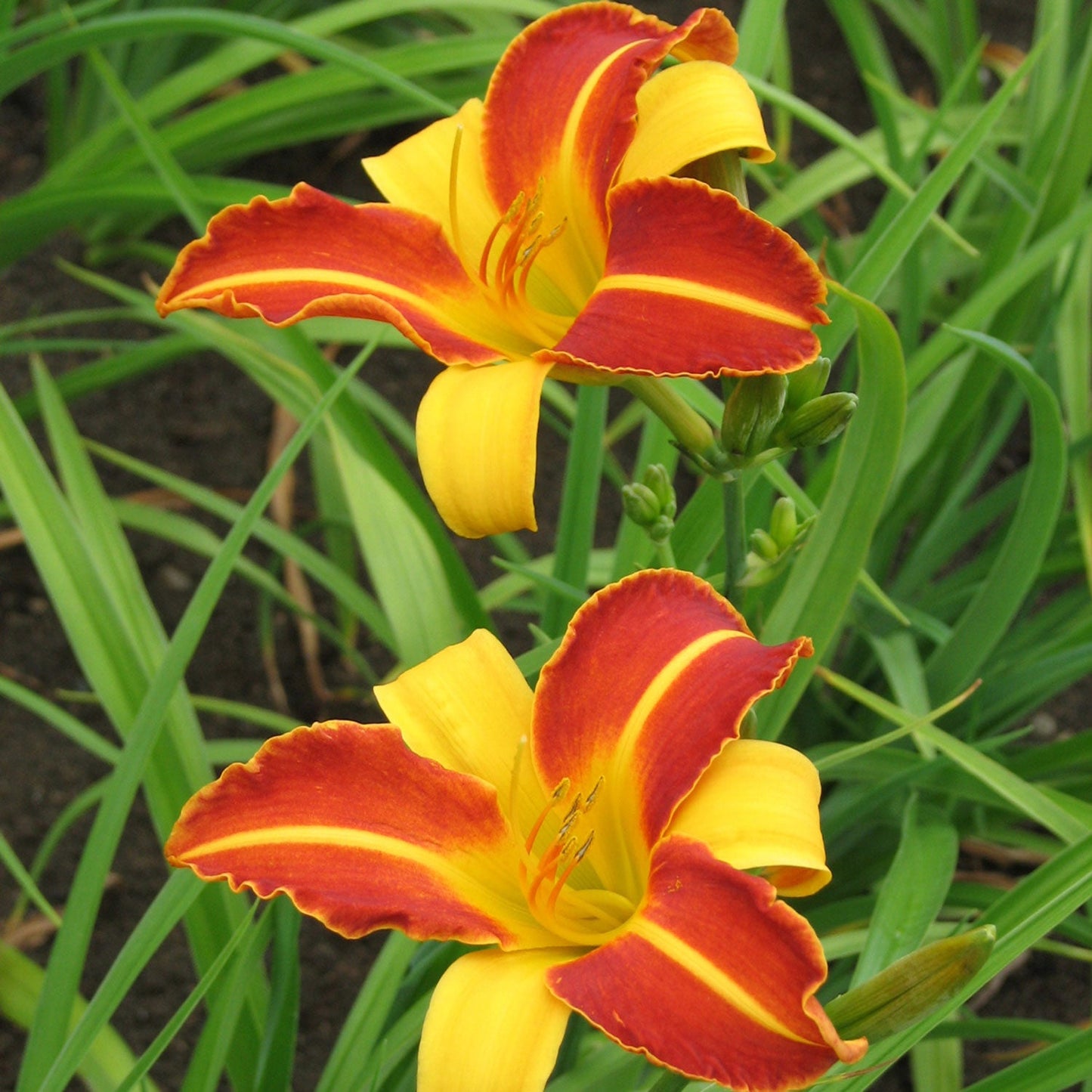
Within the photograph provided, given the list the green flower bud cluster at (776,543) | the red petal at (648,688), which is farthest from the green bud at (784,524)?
the red petal at (648,688)

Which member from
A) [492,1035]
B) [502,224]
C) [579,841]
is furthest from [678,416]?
[492,1035]

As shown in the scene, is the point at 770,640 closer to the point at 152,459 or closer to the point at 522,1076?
the point at 522,1076

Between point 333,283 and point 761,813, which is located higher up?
point 333,283

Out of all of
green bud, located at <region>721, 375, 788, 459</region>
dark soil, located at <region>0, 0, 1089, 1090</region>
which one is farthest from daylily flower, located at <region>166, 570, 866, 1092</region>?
dark soil, located at <region>0, 0, 1089, 1090</region>

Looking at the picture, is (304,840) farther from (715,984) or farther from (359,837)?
(715,984)

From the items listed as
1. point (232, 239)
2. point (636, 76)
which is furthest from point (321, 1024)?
point (636, 76)

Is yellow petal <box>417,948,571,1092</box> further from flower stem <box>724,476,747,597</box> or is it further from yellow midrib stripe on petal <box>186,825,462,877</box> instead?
flower stem <box>724,476,747,597</box>

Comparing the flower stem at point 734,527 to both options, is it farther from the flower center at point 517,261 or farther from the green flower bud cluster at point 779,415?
the flower center at point 517,261
